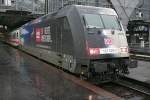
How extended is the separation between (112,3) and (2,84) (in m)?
45.2

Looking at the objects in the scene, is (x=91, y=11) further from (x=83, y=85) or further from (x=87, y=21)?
(x=83, y=85)

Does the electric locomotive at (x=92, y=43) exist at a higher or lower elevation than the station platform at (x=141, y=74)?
higher

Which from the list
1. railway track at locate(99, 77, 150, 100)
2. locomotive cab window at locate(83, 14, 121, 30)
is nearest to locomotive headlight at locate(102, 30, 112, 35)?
locomotive cab window at locate(83, 14, 121, 30)

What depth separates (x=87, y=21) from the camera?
10.8m

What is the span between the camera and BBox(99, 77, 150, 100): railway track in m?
9.30

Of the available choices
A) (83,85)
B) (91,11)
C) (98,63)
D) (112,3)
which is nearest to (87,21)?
(91,11)

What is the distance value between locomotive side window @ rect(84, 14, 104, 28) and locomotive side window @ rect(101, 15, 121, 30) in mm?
226

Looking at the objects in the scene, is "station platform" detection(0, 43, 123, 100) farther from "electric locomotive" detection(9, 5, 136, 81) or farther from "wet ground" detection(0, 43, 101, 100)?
"electric locomotive" detection(9, 5, 136, 81)

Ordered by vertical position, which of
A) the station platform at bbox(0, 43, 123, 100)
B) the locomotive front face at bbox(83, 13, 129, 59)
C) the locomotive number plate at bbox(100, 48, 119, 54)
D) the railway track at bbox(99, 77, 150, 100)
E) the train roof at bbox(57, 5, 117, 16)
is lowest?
the railway track at bbox(99, 77, 150, 100)

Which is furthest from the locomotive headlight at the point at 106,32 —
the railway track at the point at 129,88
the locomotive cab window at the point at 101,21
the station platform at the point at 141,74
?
the station platform at the point at 141,74

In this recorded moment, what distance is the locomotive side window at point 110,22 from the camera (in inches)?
444

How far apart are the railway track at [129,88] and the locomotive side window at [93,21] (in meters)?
2.29

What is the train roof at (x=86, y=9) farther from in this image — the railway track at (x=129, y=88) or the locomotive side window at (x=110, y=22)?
the railway track at (x=129, y=88)

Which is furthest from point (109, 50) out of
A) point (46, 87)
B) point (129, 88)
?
point (46, 87)
